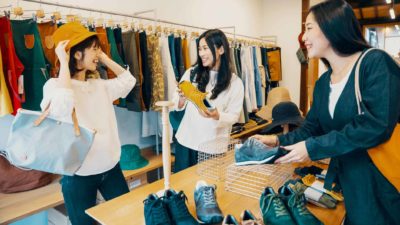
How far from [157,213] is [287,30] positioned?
204 inches

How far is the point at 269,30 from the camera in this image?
561 cm

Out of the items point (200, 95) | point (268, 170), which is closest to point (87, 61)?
point (200, 95)

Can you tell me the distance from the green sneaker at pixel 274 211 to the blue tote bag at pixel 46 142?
790 mm

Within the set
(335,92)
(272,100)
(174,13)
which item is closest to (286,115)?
(335,92)

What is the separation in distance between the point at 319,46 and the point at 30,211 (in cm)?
190

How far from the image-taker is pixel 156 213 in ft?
3.03

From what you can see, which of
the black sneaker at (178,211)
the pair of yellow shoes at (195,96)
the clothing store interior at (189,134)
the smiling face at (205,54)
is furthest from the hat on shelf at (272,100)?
the black sneaker at (178,211)

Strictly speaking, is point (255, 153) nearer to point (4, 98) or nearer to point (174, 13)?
point (4, 98)

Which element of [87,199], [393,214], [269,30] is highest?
[269,30]

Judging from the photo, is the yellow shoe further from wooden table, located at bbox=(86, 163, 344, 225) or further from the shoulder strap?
the shoulder strap

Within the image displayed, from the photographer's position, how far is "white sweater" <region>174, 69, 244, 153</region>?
6.10 ft

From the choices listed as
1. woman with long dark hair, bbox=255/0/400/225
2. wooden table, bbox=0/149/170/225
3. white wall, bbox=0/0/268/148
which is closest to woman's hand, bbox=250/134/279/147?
woman with long dark hair, bbox=255/0/400/225

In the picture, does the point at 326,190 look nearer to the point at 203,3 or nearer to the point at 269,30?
the point at 203,3

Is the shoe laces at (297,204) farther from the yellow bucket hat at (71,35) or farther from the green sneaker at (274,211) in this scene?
the yellow bucket hat at (71,35)
